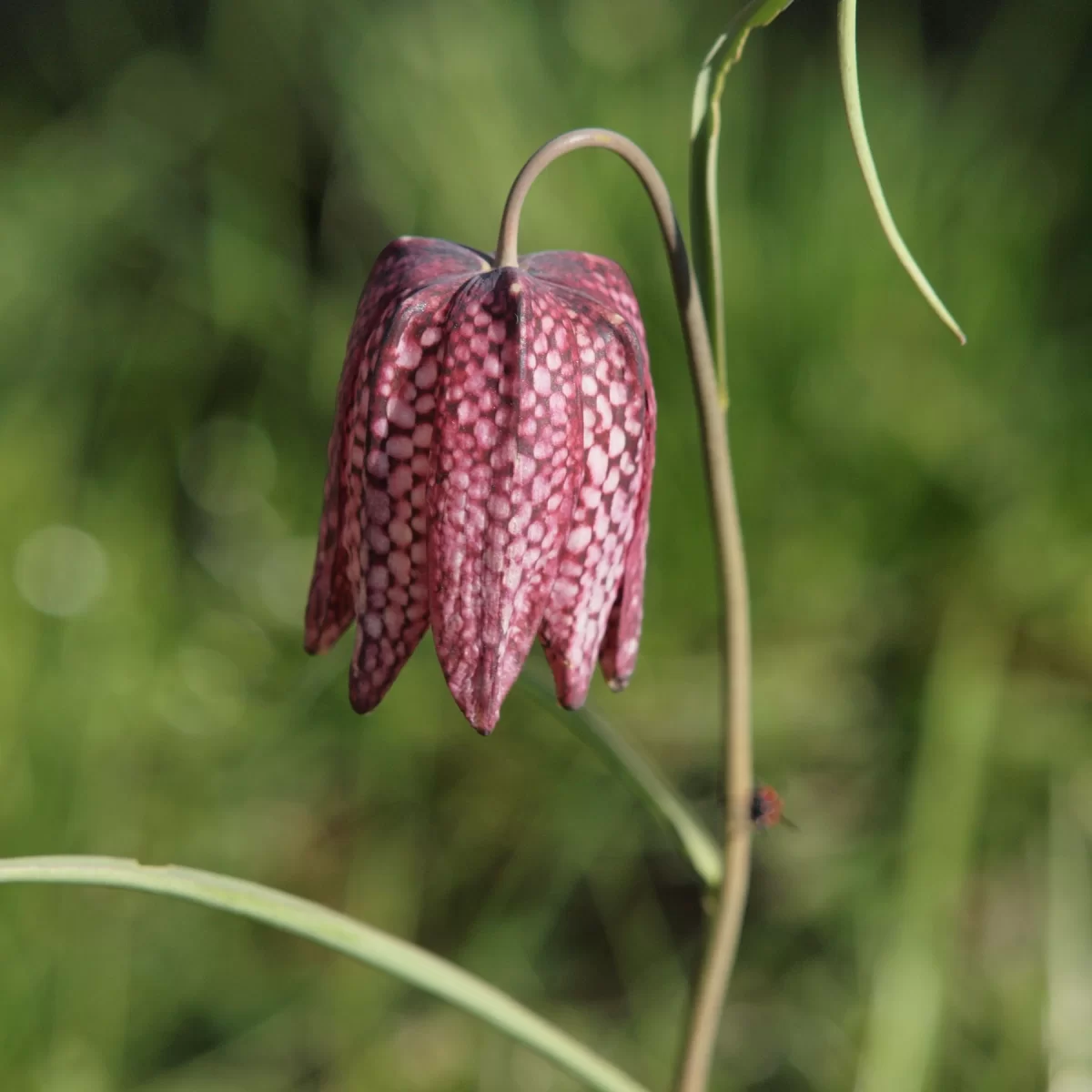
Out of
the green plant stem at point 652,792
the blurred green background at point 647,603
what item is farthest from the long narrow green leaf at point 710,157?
the blurred green background at point 647,603

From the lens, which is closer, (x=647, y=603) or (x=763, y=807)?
(x=763, y=807)

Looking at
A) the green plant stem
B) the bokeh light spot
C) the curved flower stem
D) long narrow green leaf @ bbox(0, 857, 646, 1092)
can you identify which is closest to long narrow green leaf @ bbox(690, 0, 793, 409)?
the curved flower stem

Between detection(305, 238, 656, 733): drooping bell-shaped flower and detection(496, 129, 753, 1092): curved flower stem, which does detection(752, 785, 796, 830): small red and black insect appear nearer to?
detection(496, 129, 753, 1092): curved flower stem

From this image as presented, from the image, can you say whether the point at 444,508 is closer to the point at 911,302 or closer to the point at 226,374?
the point at 911,302

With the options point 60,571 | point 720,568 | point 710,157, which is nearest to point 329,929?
point 720,568

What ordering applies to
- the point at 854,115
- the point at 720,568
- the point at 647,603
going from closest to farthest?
1. the point at 854,115
2. the point at 720,568
3. the point at 647,603

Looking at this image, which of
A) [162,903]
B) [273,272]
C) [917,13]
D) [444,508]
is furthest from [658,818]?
[917,13]

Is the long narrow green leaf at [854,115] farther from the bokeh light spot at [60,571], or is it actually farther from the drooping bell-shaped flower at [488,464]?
the bokeh light spot at [60,571]

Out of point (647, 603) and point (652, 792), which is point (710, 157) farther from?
point (647, 603)
